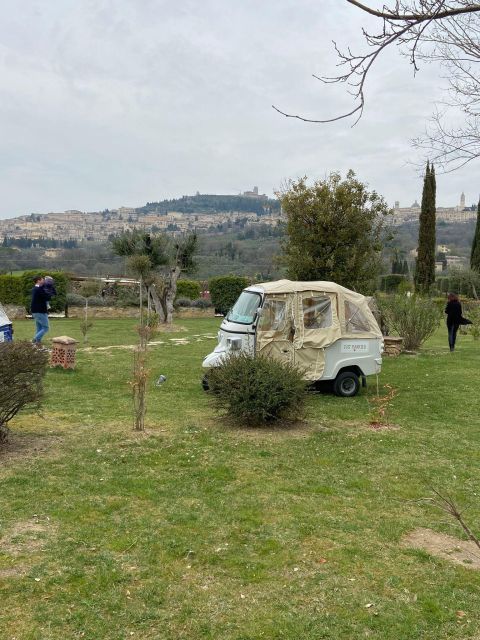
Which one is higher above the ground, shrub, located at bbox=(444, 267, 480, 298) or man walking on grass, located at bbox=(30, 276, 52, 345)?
shrub, located at bbox=(444, 267, 480, 298)

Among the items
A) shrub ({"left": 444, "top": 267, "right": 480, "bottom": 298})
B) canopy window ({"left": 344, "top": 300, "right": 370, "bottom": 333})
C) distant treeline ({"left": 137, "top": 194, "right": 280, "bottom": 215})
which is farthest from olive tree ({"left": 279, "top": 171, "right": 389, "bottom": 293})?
distant treeline ({"left": 137, "top": 194, "right": 280, "bottom": 215})

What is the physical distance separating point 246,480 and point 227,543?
1.46 m

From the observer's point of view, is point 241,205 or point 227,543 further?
point 241,205

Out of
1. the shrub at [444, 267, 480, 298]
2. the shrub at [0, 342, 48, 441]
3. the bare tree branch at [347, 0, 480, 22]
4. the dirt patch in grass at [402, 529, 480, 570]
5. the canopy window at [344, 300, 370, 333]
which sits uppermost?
the bare tree branch at [347, 0, 480, 22]

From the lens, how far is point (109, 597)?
361 centimetres

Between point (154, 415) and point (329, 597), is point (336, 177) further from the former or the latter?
point (329, 597)

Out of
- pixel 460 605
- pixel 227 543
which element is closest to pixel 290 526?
pixel 227 543

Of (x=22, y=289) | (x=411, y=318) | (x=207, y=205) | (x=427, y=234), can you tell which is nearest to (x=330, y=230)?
(x=411, y=318)

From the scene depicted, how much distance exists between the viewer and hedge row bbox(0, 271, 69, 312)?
28125mm

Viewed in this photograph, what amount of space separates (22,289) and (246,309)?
68.5 feet

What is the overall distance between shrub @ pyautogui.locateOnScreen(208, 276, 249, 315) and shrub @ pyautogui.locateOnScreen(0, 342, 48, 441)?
24.5 m

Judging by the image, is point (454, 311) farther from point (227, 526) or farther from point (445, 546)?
point (227, 526)

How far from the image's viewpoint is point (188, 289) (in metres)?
33.2

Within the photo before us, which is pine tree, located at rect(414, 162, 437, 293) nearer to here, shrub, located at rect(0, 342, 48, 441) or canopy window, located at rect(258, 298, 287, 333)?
canopy window, located at rect(258, 298, 287, 333)
